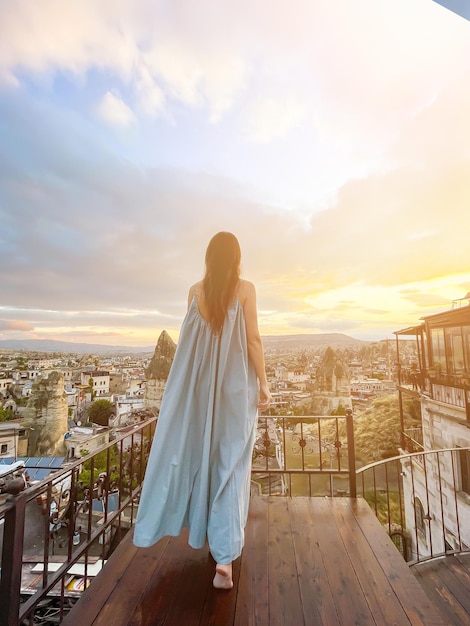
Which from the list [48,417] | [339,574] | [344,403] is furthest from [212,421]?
[48,417]

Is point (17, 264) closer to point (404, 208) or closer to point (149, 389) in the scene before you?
point (149, 389)

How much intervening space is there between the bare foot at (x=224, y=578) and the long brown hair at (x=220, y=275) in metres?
0.97

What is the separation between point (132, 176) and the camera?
17.2 ft

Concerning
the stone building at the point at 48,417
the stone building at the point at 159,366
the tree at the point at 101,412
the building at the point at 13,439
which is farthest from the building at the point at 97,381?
the stone building at the point at 159,366

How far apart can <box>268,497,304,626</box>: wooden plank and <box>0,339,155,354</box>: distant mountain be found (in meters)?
4.44

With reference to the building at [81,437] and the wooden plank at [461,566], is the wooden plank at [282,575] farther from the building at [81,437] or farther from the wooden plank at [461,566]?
the building at [81,437]

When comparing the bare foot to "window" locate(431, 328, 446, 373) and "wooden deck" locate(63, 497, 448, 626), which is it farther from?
"window" locate(431, 328, 446, 373)

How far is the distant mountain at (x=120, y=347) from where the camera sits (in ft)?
16.1

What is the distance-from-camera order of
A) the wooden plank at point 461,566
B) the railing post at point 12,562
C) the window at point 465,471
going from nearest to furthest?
the railing post at point 12,562 → the wooden plank at point 461,566 → the window at point 465,471

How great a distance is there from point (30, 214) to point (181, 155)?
13.5 feet

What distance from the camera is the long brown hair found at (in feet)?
4.35

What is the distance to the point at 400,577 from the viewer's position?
48.2 inches

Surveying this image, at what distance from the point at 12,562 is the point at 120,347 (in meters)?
5.61

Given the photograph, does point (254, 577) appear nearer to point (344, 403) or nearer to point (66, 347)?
point (344, 403)
